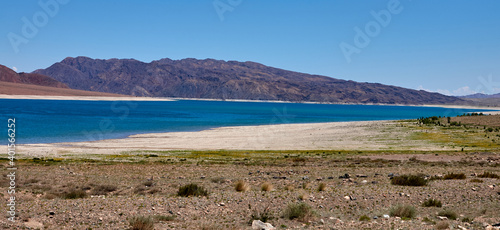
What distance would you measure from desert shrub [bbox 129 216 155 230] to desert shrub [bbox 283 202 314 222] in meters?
3.88

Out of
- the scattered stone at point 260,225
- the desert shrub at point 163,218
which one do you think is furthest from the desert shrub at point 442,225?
the desert shrub at point 163,218

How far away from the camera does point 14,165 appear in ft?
74.7

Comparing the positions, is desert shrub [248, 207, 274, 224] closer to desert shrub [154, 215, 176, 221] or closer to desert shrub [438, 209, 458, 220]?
desert shrub [154, 215, 176, 221]

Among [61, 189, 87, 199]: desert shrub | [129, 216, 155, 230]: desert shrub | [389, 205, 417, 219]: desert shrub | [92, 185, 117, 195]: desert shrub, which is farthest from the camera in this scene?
[92, 185, 117, 195]: desert shrub

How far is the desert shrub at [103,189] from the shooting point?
48.6 feet

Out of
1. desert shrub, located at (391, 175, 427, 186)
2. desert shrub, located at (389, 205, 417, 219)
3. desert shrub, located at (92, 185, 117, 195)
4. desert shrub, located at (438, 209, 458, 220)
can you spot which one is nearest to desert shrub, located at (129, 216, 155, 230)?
desert shrub, located at (92, 185, 117, 195)

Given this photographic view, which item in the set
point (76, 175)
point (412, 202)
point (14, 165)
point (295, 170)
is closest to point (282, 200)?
point (412, 202)

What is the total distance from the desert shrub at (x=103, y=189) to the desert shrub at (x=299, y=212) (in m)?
7.32

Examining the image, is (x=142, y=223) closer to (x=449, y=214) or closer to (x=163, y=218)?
(x=163, y=218)

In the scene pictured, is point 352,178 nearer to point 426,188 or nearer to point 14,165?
point 426,188

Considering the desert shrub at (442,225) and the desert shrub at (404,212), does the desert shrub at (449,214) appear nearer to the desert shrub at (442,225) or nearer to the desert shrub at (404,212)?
the desert shrub at (404,212)

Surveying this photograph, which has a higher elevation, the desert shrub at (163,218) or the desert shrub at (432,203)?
the desert shrub at (432,203)

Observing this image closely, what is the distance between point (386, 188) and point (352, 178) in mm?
2927

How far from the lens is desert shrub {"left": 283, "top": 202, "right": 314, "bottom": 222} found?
11.3 m
